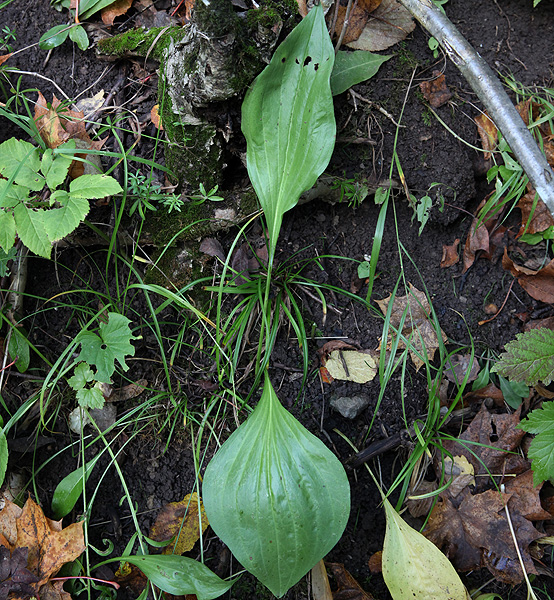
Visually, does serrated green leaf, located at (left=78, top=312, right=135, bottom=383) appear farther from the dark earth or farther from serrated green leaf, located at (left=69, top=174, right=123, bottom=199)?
serrated green leaf, located at (left=69, top=174, right=123, bottom=199)

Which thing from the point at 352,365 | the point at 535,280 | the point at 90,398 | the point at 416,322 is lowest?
the point at 90,398

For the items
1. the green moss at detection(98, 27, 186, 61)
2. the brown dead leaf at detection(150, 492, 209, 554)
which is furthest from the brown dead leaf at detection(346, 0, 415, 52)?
the brown dead leaf at detection(150, 492, 209, 554)

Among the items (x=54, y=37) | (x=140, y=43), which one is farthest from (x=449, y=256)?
(x=54, y=37)

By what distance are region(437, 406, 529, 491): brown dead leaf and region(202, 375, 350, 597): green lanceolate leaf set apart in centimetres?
46

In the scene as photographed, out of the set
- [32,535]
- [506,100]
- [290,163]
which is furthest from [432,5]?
[32,535]

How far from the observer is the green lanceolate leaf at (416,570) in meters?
1.31

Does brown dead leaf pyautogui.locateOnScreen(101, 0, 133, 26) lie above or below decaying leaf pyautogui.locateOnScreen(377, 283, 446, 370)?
above

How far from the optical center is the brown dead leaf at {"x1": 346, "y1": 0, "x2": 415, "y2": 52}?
166cm

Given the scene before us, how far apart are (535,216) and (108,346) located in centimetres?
151

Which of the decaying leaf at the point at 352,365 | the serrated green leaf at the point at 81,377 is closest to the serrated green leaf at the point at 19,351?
the serrated green leaf at the point at 81,377

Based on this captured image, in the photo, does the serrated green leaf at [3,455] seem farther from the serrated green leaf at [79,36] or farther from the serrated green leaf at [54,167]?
the serrated green leaf at [79,36]

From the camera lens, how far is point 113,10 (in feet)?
5.99

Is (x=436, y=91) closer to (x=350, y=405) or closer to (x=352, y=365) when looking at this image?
(x=352, y=365)

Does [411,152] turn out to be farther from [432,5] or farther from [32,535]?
[32,535]
